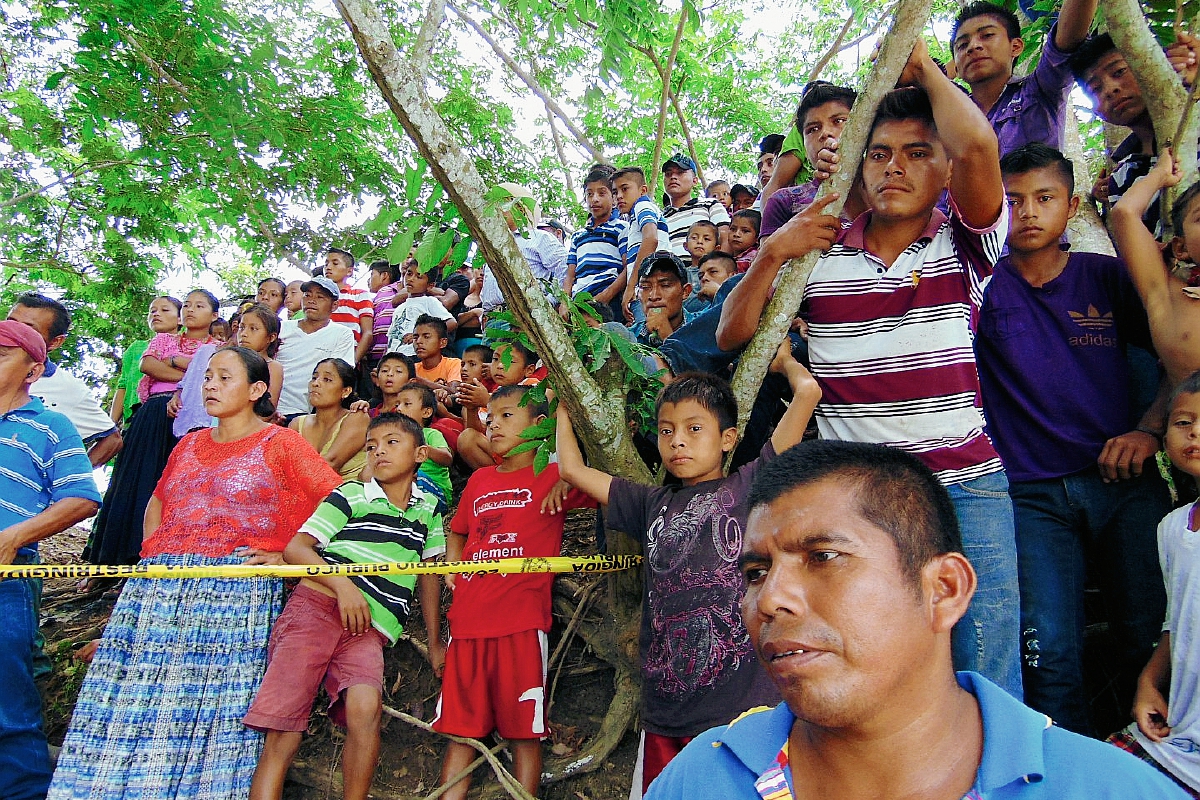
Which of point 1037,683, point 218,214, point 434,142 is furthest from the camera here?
point 218,214

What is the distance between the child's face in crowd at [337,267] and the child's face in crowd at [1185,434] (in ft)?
22.8

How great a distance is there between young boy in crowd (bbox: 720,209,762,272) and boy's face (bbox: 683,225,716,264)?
0.33 m

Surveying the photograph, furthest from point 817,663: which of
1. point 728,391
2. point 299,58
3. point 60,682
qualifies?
point 299,58

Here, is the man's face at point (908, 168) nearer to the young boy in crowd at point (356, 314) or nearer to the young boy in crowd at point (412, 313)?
the young boy in crowd at point (412, 313)

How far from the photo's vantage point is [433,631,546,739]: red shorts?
3.42 metres

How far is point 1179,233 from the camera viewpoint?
2838 mm

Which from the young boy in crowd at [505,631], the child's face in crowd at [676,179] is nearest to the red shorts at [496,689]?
the young boy in crowd at [505,631]

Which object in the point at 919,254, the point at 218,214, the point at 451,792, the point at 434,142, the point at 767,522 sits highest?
the point at 218,214

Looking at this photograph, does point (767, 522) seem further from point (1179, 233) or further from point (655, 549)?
point (1179, 233)

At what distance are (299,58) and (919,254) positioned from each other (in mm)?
7497

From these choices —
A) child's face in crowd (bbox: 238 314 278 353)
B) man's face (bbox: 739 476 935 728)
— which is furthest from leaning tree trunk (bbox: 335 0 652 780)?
child's face in crowd (bbox: 238 314 278 353)

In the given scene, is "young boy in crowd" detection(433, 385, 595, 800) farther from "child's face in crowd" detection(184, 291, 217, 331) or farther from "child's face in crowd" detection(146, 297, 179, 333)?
"child's face in crowd" detection(146, 297, 179, 333)

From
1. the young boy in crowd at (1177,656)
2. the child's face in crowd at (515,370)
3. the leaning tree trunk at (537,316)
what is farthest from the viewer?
the child's face in crowd at (515,370)

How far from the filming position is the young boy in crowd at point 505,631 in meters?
3.45
